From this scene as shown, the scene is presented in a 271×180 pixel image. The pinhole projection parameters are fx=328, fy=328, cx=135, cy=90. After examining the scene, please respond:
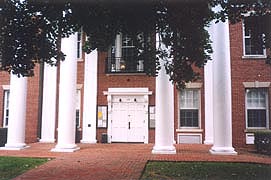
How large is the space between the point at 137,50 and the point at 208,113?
31.6 feet

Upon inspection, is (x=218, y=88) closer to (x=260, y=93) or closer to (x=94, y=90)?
(x=260, y=93)

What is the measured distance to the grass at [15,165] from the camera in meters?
10.3

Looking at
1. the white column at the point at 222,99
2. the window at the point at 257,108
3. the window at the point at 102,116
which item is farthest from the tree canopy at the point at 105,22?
the window at the point at 102,116

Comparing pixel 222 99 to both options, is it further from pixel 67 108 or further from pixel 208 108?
pixel 67 108

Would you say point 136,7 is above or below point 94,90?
above

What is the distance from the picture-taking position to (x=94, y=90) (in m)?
20.2

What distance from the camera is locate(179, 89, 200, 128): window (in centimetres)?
1945

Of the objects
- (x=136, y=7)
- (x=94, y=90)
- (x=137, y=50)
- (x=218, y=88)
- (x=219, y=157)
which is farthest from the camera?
(x=94, y=90)

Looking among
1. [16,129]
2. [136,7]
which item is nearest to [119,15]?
[136,7]

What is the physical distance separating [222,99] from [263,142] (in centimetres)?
385

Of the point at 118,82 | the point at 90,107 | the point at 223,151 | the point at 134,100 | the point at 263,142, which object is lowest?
the point at 223,151

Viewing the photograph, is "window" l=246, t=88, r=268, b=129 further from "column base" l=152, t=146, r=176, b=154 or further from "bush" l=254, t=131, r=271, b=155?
"column base" l=152, t=146, r=176, b=154

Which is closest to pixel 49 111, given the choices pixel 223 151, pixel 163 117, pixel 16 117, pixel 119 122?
pixel 16 117

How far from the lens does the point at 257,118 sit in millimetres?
18672
